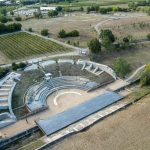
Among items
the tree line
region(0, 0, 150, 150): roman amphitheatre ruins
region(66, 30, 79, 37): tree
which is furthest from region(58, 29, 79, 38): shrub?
the tree line

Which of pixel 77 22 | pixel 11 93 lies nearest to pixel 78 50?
pixel 11 93

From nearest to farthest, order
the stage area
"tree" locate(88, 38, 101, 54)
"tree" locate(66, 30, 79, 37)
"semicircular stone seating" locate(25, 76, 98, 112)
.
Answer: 1. the stage area
2. "semicircular stone seating" locate(25, 76, 98, 112)
3. "tree" locate(88, 38, 101, 54)
4. "tree" locate(66, 30, 79, 37)

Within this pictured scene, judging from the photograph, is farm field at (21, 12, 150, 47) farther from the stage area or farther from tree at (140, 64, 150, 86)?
the stage area

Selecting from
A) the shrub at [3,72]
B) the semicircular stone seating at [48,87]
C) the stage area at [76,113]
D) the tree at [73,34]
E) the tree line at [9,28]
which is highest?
the tree line at [9,28]

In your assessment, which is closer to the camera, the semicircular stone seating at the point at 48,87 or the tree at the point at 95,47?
the semicircular stone seating at the point at 48,87

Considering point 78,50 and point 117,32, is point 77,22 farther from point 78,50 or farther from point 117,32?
point 78,50

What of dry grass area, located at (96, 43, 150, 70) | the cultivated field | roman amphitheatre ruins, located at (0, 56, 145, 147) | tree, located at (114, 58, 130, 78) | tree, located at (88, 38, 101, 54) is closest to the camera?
roman amphitheatre ruins, located at (0, 56, 145, 147)

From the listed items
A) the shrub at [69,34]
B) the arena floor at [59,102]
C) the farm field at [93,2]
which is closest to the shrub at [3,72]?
the arena floor at [59,102]

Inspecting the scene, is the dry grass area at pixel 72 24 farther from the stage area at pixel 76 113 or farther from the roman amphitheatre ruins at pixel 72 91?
the stage area at pixel 76 113
